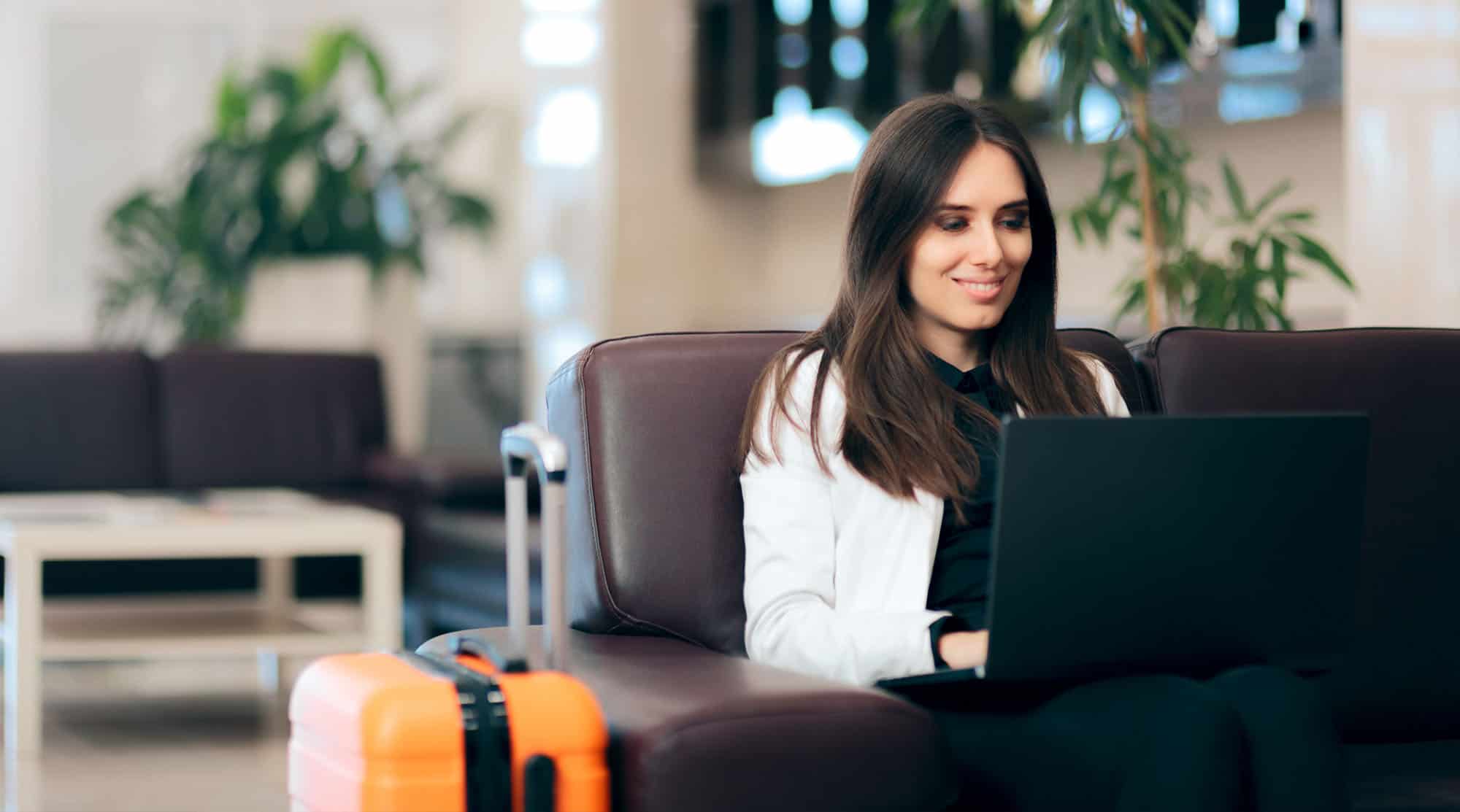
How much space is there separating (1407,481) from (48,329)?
6097 mm

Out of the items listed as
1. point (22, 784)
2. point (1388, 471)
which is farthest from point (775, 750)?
point (22, 784)

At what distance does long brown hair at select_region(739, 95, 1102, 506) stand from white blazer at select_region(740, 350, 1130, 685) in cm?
1

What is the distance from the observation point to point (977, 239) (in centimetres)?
182

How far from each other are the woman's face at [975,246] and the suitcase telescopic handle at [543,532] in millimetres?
477

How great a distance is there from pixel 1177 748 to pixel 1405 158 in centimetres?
157

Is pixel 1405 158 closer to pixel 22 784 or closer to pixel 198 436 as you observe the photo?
pixel 22 784

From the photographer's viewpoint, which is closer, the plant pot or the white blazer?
the white blazer

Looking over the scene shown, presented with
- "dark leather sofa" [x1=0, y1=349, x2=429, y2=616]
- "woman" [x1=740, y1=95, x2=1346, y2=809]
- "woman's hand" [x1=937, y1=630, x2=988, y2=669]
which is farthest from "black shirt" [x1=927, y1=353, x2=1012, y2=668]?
"dark leather sofa" [x1=0, y1=349, x2=429, y2=616]

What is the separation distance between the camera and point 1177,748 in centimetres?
144

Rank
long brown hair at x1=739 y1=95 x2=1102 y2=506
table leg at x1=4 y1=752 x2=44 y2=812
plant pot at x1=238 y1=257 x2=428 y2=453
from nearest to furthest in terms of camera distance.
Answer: long brown hair at x1=739 y1=95 x2=1102 y2=506 < table leg at x1=4 y1=752 x2=44 y2=812 < plant pot at x1=238 y1=257 x2=428 y2=453

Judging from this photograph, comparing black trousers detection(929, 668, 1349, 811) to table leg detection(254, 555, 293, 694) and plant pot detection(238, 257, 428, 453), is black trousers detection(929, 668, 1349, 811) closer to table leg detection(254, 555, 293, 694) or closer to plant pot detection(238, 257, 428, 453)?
table leg detection(254, 555, 293, 694)

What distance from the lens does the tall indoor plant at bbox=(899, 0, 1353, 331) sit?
2637mm

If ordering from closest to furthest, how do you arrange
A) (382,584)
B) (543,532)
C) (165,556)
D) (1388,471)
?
(543,532) < (1388,471) < (382,584) < (165,556)

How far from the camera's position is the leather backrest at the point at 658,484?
186cm
